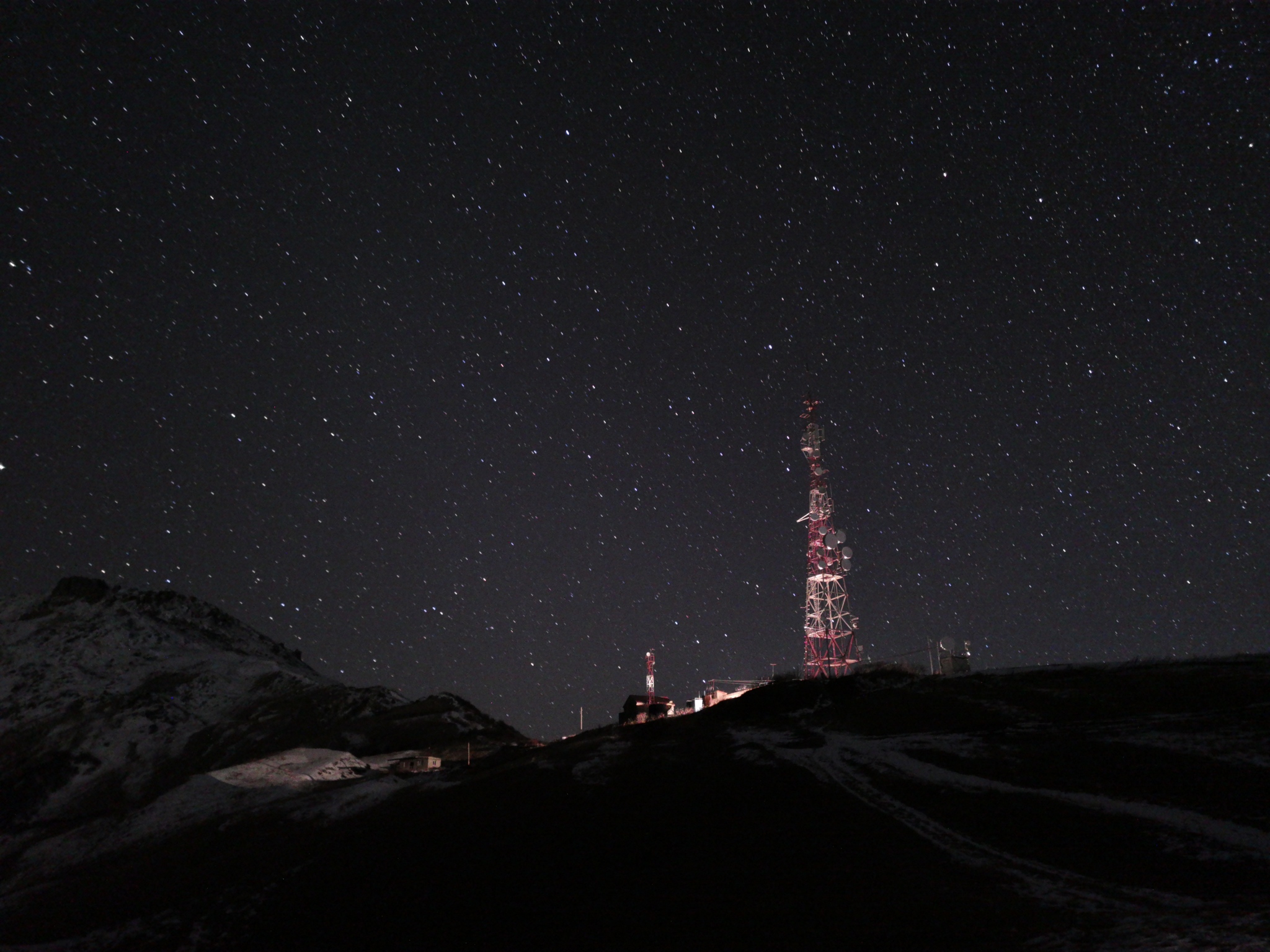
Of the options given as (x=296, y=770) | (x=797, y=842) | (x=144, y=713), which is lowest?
(x=296, y=770)

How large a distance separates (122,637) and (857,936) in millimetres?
99462

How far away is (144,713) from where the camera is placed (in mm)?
69688

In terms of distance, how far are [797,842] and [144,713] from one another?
2918 inches

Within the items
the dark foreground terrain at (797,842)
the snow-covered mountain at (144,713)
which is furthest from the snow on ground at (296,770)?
the snow-covered mountain at (144,713)

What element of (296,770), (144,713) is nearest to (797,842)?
(296,770)

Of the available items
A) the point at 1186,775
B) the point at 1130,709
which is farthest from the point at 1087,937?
the point at 1130,709

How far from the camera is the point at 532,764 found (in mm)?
32125

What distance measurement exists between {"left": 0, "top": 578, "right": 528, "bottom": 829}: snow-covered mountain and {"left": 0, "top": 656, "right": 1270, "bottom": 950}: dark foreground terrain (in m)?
26.0

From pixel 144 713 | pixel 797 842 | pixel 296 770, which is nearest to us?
pixel 797 842

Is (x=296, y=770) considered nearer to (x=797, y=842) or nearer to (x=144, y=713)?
(x=797, y=842)

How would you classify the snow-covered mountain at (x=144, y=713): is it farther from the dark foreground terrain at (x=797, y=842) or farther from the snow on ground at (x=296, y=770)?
the dark foreground terrain at (x=797, y=842)

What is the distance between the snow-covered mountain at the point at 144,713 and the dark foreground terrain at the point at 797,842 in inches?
1024

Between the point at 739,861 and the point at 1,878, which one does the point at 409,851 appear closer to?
the point at 739,861

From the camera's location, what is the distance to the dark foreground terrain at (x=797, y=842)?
12.7 meters
